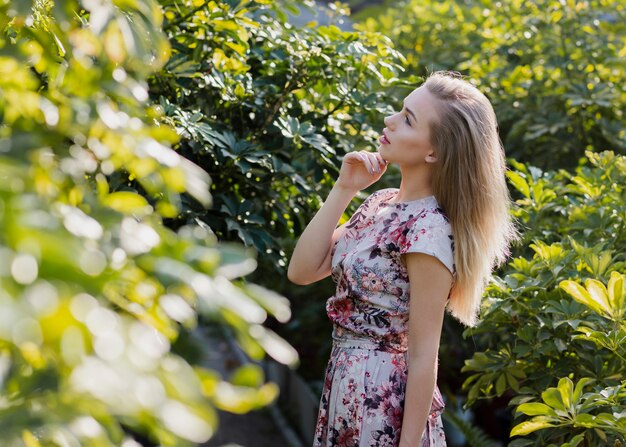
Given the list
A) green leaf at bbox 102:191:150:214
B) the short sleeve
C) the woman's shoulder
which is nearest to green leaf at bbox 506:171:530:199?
the woman's shoulder

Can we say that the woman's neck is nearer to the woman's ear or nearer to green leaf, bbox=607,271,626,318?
the woman's ear

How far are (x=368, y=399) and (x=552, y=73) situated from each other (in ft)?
9.63

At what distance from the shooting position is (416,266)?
2186mm

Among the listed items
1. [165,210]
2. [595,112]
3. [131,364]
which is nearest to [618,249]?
[595,112]

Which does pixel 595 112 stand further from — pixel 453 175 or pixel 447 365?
pixel 453 175

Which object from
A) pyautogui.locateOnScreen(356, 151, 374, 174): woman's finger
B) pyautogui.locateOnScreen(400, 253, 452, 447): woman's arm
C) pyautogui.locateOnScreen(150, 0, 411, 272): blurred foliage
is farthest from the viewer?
pyautogui.locateOnScreen(150, 0, 411, 272): blurred foliage

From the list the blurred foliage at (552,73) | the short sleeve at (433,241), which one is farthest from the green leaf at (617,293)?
the blurred foliage at (552,73)

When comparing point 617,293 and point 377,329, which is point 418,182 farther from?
point 617,293

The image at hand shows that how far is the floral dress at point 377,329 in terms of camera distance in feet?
7.43

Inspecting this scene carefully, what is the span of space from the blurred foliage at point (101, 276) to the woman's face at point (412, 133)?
1224 millimetres

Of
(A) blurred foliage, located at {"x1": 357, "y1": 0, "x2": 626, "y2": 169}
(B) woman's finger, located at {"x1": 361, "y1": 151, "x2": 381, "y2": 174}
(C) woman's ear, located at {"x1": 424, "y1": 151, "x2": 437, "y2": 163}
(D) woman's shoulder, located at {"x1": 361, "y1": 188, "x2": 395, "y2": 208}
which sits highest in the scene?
(C) woman's ear, located at {"x1": 424, "y1": 151, "x2": 437, "y2": 163}

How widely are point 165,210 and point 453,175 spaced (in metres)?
1.30

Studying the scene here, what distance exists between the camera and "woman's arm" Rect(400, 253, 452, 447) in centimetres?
216

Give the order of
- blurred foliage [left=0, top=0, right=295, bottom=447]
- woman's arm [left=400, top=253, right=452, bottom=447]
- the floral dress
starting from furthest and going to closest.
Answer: the floral dress < woman's arm [left=400, top=253, right=452, bottom=447] < blurred foliage [left=0, top=0, right=295, bottom=447]
